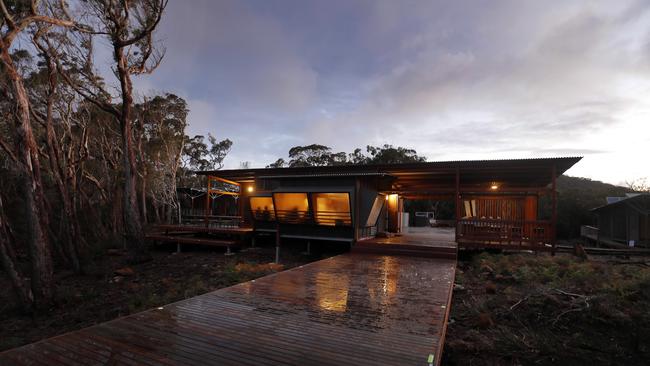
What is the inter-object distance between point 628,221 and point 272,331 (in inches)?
974

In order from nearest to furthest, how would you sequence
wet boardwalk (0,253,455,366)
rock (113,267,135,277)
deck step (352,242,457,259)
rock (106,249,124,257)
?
wet boardwalk (0,253,455,366) < deck step (352,242,457,259) < rock (113,267,135,277) < rock (106,249,124,257)

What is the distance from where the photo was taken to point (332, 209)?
12.5m


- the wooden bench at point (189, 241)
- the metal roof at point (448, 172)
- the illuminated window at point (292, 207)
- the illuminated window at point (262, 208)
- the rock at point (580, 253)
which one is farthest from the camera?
the illuminated window at point (262, 208)

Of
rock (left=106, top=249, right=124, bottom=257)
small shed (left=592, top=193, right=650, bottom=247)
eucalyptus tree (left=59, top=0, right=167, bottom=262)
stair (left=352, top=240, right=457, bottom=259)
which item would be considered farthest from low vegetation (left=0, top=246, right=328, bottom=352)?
small shed (left=592, top=193, right=650, bottom=247)

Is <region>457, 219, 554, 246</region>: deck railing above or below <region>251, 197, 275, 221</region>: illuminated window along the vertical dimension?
below

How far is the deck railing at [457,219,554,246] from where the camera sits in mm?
10984

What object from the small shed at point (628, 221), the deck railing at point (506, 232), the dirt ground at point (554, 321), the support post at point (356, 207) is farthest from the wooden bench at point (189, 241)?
the small shed at point (628, 221)

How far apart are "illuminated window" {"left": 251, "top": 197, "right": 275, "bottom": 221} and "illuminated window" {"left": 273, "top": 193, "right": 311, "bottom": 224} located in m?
1.23

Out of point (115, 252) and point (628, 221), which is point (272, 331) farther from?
point (628, 221)

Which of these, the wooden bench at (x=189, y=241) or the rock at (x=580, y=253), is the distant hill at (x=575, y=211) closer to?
the rock at (x=580, y=253)

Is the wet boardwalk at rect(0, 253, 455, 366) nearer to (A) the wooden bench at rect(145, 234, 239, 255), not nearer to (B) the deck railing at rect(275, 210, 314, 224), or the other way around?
(B) the deck railing at rect(275, 210, 314, 224)

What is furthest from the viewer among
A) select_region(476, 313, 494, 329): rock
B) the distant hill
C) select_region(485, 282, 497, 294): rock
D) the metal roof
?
the distant hill

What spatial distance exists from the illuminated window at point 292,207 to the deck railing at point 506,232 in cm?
595

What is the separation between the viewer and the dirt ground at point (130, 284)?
7539 millimetres
